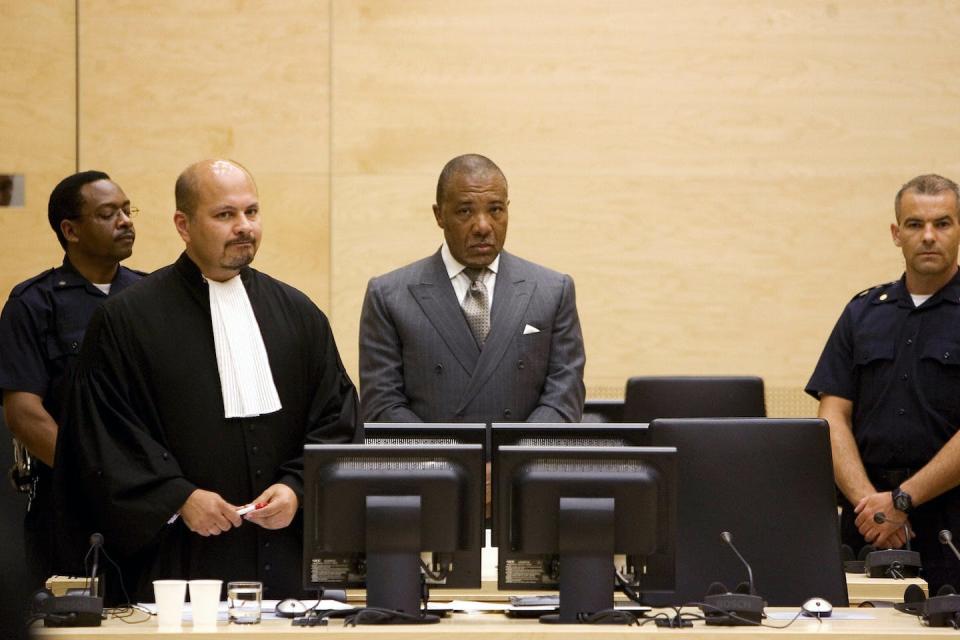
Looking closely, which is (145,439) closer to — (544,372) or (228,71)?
(544,372)

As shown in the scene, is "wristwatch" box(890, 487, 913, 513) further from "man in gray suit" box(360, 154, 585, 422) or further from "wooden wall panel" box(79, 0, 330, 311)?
"wooden wall panel" box(79, 0, 330, 311)

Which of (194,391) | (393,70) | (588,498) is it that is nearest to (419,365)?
(194,391)

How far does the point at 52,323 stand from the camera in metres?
4.63

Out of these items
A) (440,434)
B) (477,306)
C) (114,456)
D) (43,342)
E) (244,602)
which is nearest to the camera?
(244,602)

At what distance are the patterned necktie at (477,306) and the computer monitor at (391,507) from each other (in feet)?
5.61

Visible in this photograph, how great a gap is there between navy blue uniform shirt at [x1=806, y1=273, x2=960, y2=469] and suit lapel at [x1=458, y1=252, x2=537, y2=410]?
1147 millimetres

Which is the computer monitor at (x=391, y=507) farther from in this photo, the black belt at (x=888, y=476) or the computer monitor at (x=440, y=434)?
the black belt at (x=888, y=476)

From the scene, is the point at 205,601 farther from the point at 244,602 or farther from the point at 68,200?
the point at 68,200

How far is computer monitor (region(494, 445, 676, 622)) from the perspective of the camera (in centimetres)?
295

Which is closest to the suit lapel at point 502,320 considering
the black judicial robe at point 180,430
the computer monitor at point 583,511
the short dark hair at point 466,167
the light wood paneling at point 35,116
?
the short dark hair at point 466,167

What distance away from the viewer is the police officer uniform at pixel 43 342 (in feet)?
14.9

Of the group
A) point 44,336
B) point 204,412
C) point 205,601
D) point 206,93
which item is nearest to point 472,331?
point 204,412

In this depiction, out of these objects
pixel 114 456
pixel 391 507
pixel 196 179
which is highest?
pixel 196 179

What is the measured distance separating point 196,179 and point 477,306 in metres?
1.27
